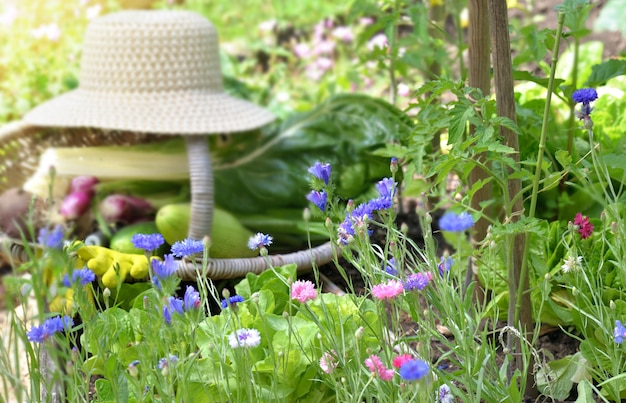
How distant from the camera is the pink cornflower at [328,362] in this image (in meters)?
1.08

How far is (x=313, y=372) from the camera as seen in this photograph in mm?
1221

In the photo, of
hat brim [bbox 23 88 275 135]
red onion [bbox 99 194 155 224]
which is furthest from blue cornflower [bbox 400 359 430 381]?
red onion [bbox 99 194 155 224]

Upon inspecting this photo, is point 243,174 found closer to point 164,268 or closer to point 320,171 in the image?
point 320,171

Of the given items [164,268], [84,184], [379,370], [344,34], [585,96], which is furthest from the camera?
[344,34]

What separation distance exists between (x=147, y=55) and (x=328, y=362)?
1304mm

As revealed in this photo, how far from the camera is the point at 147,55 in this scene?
2.12 meters

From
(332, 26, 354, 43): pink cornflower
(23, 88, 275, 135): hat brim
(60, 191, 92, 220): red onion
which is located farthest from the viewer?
(332, 26, 354, 43): pink cornflower

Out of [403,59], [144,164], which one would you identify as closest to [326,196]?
[403,59]

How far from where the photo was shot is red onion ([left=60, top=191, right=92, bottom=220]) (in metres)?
2.10

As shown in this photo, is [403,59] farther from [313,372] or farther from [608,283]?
[313,372]

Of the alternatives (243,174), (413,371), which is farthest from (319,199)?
(243,174)

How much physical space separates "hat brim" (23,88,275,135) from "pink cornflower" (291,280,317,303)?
3.24 ft

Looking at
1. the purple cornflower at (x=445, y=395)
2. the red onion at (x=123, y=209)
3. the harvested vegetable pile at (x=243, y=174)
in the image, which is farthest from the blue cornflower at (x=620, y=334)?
the red onion at (x=123, y=209)

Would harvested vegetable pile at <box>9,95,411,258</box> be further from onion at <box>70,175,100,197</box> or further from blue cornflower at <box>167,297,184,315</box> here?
blue cornflower at <box>167,297,184,315</box>
